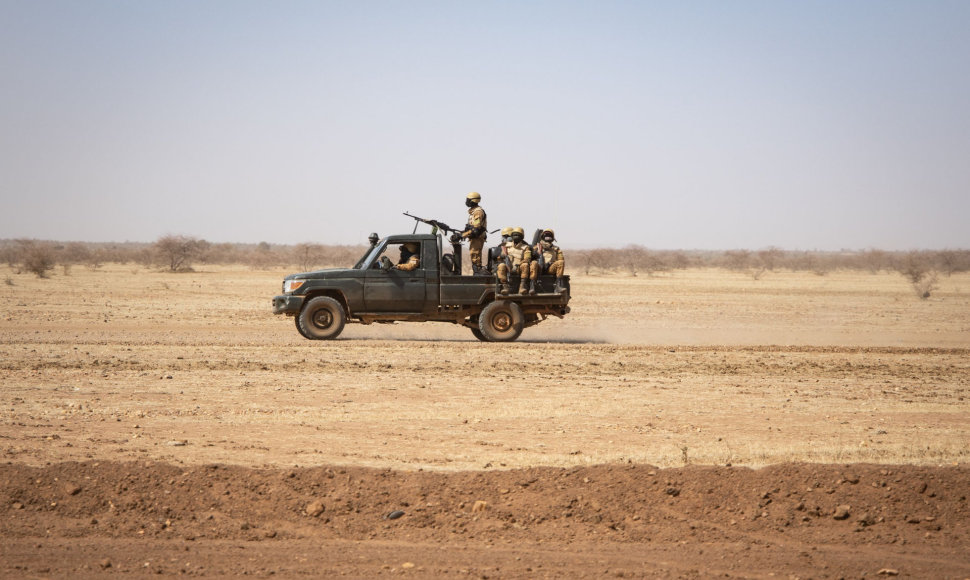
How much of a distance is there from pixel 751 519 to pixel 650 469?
1067mm

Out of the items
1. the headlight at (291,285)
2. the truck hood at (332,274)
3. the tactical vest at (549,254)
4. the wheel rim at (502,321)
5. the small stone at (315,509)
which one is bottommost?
the small stone at (315,509)

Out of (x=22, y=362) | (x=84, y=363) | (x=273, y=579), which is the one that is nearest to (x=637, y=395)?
(x=273, y=579)

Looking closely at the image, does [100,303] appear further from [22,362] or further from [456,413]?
[456,413]

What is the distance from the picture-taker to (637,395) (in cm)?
1321

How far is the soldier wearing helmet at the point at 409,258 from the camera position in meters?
19.0

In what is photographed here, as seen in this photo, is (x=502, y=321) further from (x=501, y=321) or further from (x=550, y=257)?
(x=550, y=257)

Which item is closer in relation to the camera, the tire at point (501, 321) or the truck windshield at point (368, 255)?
the truck windshield at point (368, 255)

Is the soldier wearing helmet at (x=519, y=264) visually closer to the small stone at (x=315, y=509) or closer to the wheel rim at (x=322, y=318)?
the wheel rim at (x=322, y=318)

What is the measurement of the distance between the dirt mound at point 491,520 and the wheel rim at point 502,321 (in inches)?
443

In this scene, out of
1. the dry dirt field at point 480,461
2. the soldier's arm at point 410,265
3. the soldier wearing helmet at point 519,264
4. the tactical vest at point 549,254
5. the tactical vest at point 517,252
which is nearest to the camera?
the dry dirt field at point 480,461

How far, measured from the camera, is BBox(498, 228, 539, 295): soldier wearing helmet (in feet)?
62.8

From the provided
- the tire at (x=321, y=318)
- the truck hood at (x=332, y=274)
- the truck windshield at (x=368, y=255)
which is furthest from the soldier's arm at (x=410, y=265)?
the tire at (x=321, y=318)

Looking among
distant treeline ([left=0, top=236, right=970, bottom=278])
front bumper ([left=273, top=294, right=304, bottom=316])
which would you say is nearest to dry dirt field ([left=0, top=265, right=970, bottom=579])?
front bumper ([left=273, top=294, right=304, bottom=316])

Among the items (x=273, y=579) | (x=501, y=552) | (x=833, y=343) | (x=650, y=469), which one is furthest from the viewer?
(x=833, y=343)
